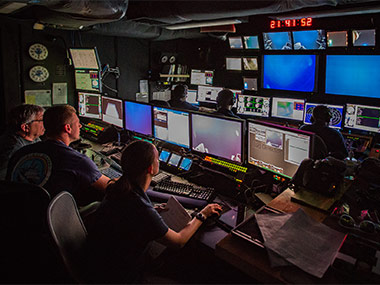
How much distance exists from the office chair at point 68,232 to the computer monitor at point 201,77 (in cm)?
535

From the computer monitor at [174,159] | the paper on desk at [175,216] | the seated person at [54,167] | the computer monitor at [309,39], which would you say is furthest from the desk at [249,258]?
the computer monitor at [309,39]

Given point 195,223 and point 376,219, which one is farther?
point 195,223

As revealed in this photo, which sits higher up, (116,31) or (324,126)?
(116,31)

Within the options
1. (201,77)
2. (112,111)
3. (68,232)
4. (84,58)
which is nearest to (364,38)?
(201,77)

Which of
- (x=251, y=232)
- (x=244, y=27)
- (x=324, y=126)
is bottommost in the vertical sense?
(x=251, y=232)

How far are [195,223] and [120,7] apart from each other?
2.24m

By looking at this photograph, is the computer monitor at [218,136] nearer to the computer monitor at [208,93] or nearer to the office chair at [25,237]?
the office chair at [25,237]

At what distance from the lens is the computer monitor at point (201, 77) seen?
21.8 ft

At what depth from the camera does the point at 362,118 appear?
167 inches

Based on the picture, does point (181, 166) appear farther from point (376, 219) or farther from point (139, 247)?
point (376, 219)

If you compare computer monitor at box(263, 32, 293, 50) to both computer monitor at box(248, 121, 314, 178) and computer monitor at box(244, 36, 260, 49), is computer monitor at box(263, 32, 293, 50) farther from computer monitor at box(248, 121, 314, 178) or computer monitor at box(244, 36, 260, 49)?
computer monitor at box(248, 121, 314, 178)

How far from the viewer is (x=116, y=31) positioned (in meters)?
4.89

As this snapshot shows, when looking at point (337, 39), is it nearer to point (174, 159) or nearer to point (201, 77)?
point (201, 77)

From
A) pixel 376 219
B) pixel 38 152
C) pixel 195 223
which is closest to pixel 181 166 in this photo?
pixel 195 223
